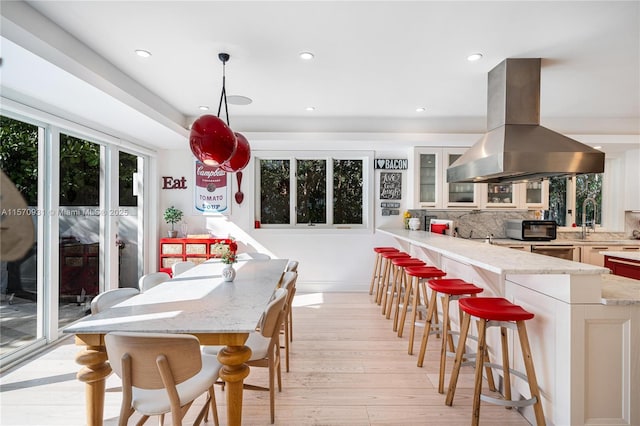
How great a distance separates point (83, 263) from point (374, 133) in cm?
396

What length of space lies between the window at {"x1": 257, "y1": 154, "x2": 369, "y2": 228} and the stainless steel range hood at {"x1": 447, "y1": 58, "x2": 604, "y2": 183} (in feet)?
8.73

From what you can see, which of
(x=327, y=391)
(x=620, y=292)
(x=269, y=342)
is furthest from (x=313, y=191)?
(x=620, y=292)

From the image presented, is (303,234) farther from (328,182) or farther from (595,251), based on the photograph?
(595,251)

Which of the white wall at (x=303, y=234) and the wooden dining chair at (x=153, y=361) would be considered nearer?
the wooden dining chair at (x=153, y=361)

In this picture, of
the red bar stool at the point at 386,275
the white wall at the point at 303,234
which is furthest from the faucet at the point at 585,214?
the red bar stool at the point at 386,275

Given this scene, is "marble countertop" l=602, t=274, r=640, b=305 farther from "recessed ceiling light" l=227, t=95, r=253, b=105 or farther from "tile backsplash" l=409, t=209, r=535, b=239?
"recessed ceiling light" l=227, t=95, r=253, b=105

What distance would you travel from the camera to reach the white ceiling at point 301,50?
82.4 inches

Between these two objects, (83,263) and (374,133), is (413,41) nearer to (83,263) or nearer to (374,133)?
(374,133)

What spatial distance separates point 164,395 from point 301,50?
→ 2501mm

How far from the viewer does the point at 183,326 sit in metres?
1.65

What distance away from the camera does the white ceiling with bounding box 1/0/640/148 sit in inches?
82.4

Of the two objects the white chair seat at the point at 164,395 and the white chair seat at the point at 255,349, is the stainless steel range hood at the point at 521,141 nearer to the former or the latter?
the white chair seat at the point at 255,349

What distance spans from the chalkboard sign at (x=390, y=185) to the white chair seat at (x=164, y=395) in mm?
4170

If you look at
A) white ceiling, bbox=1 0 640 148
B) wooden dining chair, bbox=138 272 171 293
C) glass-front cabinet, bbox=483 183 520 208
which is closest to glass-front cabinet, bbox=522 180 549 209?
glass-front cabinet, bbox=483 183 520 208
